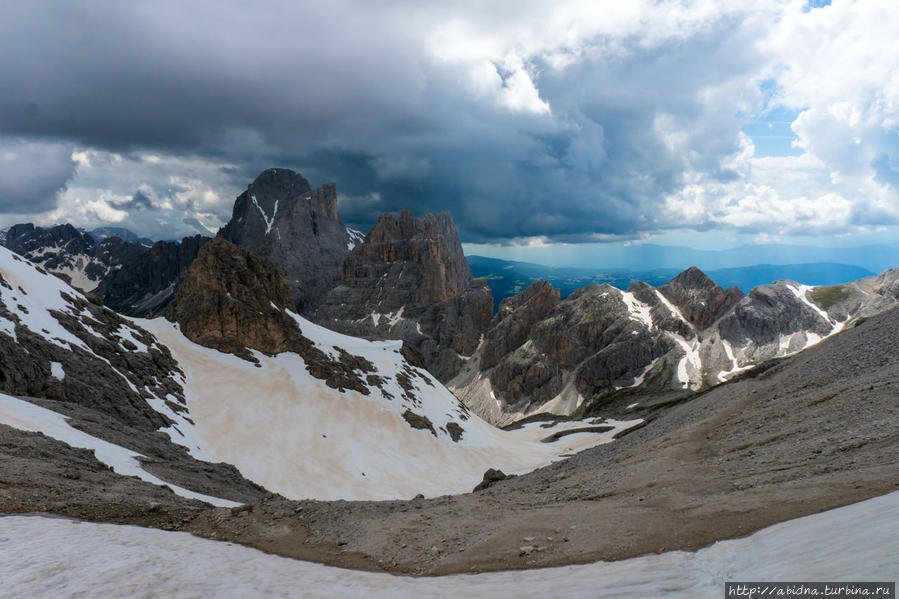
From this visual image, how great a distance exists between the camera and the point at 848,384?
20328mm

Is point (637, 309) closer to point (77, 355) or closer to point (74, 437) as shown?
point (77, 355)

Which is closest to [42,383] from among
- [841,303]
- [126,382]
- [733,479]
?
[126,382]

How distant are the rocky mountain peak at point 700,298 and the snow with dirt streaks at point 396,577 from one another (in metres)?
173

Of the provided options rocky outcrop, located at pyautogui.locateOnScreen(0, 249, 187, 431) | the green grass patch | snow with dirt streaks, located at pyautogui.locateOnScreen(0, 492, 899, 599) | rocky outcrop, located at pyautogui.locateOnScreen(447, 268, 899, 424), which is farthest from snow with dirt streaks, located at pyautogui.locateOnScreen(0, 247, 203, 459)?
the green grass patch

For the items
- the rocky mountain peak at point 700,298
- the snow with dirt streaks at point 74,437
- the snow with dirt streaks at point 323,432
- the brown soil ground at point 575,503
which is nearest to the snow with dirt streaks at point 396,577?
the brown soil ground at point 575,503

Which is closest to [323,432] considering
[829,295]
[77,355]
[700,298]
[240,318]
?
[240,318]

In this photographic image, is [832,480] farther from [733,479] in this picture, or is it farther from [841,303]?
[841,303]

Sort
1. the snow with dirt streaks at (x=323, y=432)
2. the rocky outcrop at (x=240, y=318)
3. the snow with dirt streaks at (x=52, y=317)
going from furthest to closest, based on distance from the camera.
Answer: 1. the rocky outcrop at (x=240, y=318)
2. the snow with dirt streaks at (x=323, y=432)
3. the snow with dirt streaks at (x=52, y=317)

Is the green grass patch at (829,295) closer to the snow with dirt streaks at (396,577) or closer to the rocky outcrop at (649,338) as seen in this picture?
the rocky outcrop at (649,338)

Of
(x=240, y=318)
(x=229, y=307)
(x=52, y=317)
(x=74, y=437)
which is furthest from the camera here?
(x=240, y=318)

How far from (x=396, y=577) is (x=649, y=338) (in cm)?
15956

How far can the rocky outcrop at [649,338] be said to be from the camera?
447 feet

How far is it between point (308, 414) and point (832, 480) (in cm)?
4360

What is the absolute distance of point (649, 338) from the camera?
499 feet
